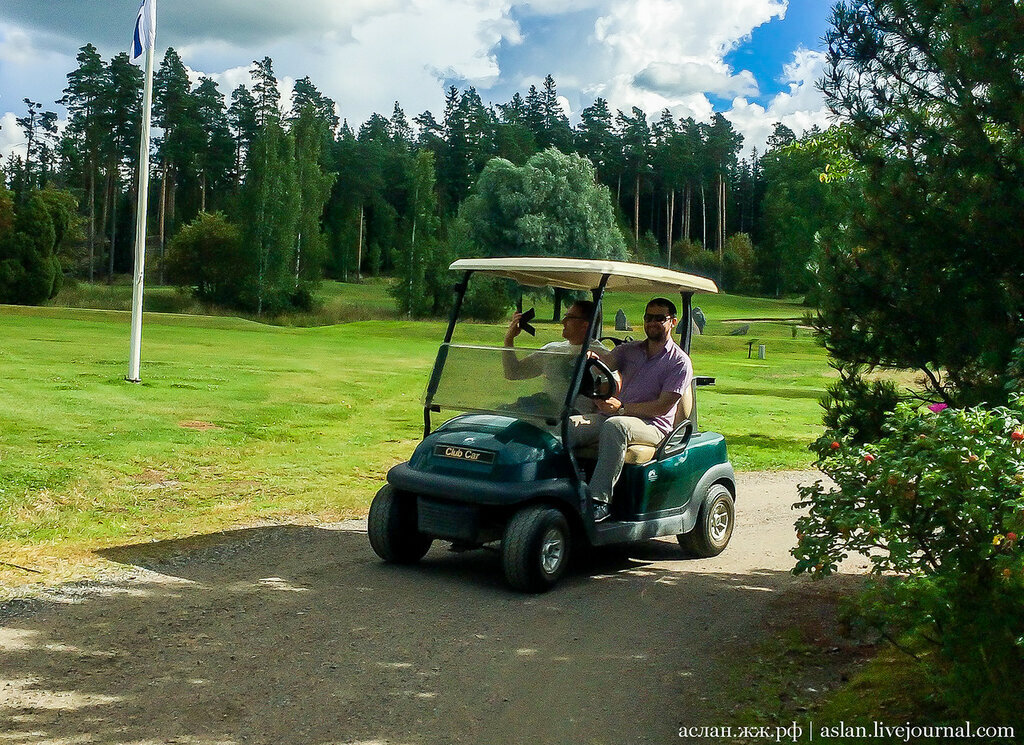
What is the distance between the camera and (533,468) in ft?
22.7

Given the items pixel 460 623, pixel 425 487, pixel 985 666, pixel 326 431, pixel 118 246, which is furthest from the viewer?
pixel 118 246

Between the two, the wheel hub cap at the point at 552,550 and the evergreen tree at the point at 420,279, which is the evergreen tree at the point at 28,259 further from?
the wheel hub cap at the point at 552,550

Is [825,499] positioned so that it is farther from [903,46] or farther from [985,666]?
[903,46]

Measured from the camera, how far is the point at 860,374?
6.59 m

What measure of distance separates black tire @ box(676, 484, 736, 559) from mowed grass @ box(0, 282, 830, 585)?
5.85ft

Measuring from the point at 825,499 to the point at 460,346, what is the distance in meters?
3.49

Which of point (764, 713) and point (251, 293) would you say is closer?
point (764, 713)

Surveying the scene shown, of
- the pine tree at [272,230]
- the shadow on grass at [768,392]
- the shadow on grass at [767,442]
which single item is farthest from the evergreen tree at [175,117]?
the shadow on grass at [767,442]

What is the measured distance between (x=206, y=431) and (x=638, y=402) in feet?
26.8

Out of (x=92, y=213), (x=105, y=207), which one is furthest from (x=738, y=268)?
(x=92, y=213)

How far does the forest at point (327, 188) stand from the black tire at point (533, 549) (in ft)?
179

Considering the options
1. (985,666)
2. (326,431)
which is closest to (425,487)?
(985,666)

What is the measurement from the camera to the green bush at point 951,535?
3.73m

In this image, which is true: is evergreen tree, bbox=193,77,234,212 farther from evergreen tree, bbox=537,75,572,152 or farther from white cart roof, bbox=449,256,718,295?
white cart roof, bbox=449,256,718,295
